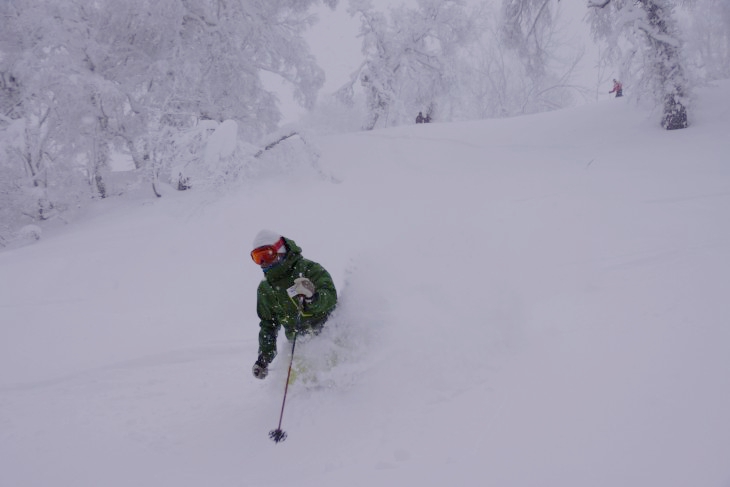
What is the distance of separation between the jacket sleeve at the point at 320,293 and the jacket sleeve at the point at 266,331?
0.56 m

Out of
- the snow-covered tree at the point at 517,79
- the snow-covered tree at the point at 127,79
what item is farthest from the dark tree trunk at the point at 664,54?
the snow-covered tree at the point at 517,79

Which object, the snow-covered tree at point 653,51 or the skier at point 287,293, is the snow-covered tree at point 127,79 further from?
the snow-covered tree at point 653,51

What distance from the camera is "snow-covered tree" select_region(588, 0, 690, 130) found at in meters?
10.9

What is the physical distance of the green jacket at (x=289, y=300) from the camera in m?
4.04

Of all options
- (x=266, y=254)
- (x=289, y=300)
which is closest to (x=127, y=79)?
(x=266, y=254)

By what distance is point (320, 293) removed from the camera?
3975 millimetres

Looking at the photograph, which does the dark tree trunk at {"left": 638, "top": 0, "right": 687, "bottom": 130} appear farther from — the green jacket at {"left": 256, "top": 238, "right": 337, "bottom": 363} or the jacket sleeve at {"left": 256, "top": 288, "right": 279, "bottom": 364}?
the jacket sleeve at {"left": 256, "top": 288, "right": 279, "bottom": 364}

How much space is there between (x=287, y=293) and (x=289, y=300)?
11 cm

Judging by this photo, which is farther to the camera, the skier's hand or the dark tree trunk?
the dark tree trunk

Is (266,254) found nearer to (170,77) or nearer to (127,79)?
(170,77)

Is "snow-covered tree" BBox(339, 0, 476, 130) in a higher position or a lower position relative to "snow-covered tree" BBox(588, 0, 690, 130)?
higher

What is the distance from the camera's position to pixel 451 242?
21.2ft

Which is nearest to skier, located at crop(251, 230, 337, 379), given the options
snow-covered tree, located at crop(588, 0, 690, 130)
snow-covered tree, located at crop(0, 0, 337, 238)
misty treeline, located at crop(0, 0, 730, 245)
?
misty treeline, located at crop(0, 0, 730, 245)

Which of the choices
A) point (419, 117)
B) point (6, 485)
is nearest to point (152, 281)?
point (6, 485)
